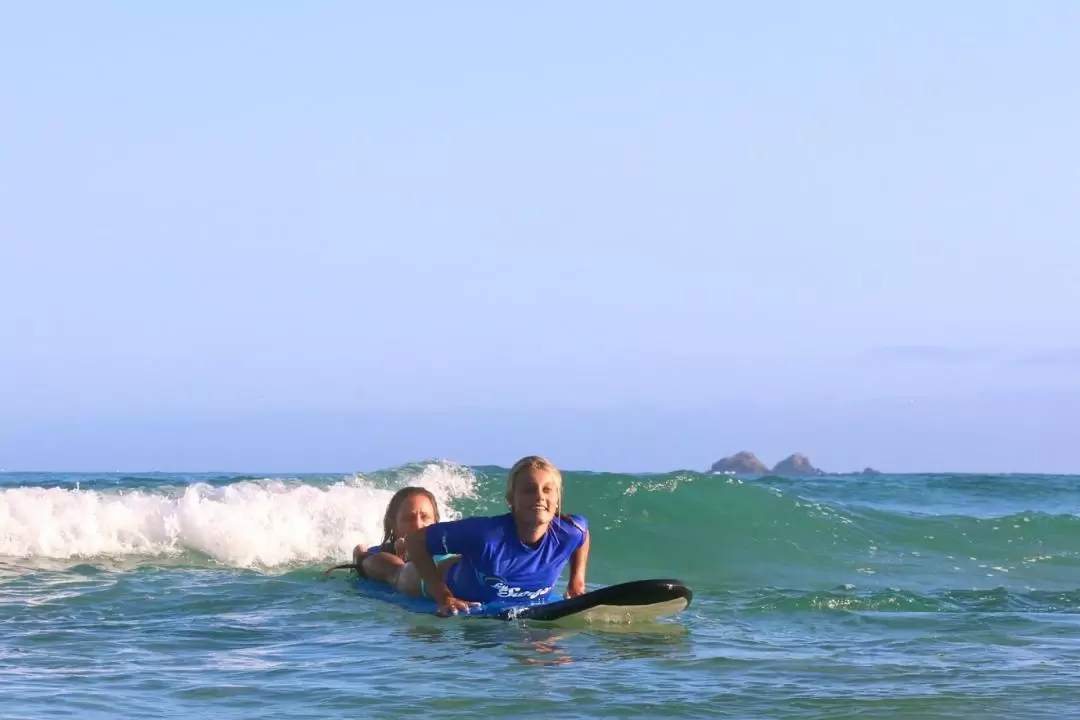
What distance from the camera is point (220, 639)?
8719 mm

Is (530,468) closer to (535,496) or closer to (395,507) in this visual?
(535,496)

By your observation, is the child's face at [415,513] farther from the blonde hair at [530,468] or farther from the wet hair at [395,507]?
the blonde hair at [530,468]

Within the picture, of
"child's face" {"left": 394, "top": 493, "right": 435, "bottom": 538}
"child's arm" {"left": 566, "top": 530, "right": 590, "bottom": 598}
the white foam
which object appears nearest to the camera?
"child's arm" {"left": 566, "top": 530, "right": 590, "bottom": 598}

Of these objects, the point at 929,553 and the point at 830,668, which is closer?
the point at 830,668

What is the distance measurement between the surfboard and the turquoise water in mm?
144

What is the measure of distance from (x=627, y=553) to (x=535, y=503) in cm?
847

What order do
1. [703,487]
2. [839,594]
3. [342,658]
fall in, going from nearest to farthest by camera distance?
1. [342,658]
2. [839,594]
3. [703,487]

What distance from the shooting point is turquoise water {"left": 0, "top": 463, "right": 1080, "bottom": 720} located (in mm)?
6762

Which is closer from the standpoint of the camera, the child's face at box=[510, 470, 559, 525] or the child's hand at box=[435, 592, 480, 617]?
the child's face at box=[510, 470, 559, 525]

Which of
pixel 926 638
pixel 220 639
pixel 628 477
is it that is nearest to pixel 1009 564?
pixel 628 477

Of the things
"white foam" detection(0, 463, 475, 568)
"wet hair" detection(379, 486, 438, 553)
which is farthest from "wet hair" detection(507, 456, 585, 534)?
"white foam" detection(0, 463, 475, 568)

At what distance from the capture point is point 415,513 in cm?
1091

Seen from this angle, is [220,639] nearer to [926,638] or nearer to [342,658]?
[342,658]

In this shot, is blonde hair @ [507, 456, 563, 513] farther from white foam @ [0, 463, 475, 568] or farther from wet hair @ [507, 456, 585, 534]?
white foam @ [0, 463, 475, 568]
